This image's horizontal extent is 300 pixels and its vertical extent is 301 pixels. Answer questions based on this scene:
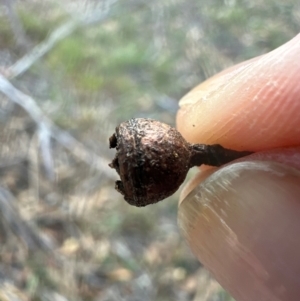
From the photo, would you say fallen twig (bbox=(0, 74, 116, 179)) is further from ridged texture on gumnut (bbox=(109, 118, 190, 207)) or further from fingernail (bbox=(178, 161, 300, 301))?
ridged texture on gumnut (bbox=(109, 118, 190, 207))

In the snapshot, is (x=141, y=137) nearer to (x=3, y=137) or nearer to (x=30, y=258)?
(x=30, y=258)

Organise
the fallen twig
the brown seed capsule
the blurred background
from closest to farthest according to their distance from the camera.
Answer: the brown seed capsule, the blurred background, the fallen twig

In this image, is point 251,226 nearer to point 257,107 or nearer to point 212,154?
point 212,154

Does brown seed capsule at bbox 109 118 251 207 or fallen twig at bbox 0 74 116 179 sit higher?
fallen twig at bbox 0 74 116 179

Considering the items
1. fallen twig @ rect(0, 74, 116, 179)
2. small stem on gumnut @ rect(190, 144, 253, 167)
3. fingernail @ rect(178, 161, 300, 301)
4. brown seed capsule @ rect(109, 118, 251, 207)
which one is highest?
fallen twig @ rect(0, 74, 116, 179)

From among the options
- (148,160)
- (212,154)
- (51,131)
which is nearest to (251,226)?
(212,154)

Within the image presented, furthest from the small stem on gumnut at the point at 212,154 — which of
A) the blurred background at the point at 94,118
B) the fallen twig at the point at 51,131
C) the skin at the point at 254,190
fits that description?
the fallen twig at the point at 51,131

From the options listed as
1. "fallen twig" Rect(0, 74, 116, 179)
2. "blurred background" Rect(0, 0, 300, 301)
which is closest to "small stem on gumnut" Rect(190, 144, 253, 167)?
"blurred background" Rect(0, 0, 300, 301)

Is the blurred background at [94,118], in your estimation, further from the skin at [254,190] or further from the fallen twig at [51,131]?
the skin at [254,190]

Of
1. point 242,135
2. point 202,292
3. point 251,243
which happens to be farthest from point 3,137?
point 251,243
